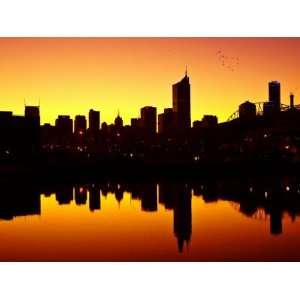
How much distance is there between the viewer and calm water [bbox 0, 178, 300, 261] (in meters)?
7.17

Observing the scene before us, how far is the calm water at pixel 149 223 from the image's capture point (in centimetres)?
717

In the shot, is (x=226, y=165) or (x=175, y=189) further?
(x=226, y=165)

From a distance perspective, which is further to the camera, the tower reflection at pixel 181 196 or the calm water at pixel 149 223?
the tower reflection at pixel 181 196

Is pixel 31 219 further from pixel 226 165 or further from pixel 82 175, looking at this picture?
pixel 226 165

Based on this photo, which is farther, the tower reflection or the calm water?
the tower reflection

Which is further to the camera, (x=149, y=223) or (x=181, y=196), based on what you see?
(x=181, y=196)

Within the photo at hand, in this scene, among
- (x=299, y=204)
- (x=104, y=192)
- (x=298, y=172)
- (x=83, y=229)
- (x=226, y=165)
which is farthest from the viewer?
(x=226, y=165)

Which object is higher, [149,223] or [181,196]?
[181,196]

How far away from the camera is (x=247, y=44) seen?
7.82 metres

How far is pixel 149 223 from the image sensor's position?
9469 mm
